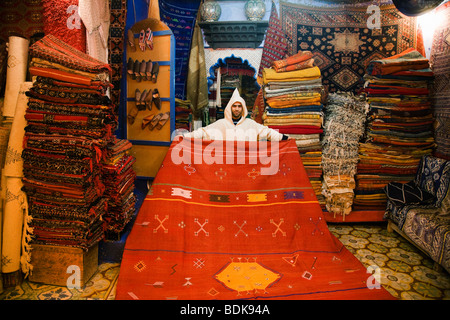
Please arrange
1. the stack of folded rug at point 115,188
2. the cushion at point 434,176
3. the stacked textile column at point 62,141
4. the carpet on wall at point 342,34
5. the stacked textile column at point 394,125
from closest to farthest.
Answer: the stacked textile column at point 62,141
the stack of folded rug at point 115,188
the cushion at point 434,176
the stacked textile column at point 394,125
the carpet on wall at point 342,34

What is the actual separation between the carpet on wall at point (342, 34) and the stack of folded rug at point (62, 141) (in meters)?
2.89

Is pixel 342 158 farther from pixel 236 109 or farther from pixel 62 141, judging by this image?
pixel 62 141

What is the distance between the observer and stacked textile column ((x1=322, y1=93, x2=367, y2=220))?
3.56 m

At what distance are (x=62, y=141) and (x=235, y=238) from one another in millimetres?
1594

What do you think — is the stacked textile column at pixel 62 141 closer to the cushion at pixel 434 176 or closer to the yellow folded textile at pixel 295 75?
the yellow folded textile at pixel 295 75

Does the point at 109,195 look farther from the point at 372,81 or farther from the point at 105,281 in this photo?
the point at 372,81

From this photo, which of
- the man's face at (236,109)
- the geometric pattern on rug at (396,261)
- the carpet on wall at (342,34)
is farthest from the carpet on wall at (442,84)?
the man's face at (236,109)

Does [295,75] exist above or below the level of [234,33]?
below

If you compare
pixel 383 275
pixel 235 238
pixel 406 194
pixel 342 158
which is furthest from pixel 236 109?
pixel 383 275

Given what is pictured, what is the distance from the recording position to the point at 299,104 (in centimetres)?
359

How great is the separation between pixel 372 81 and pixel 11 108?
12.3 feet

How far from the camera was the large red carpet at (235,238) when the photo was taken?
2070 mm

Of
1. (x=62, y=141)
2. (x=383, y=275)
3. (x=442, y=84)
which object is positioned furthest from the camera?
(x=442, y=84)
